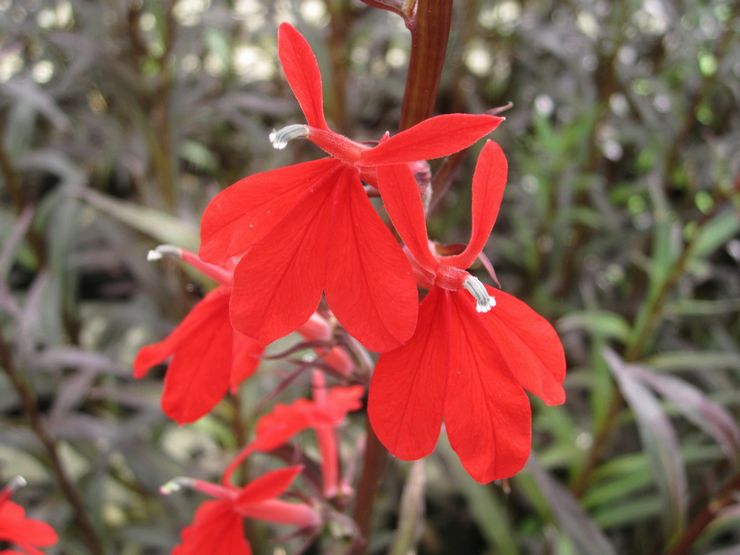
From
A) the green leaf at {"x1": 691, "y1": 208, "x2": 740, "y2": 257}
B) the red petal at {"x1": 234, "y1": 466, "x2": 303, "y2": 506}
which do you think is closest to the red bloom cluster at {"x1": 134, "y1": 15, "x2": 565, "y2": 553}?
the red petal at {"x1": 234, "y1": 466, "x2": 303, "y2": 506}

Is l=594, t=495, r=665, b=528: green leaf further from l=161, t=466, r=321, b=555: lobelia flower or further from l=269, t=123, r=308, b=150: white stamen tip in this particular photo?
l=269, t=123, r=308, b=150: white stamen tip

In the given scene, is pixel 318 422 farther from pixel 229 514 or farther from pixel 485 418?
pixel 485 418

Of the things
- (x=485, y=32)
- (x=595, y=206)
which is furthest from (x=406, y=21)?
(x=485, y=32)

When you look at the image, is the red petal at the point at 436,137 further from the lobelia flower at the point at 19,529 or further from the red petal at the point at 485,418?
the lobelia flower at the point at 19,529

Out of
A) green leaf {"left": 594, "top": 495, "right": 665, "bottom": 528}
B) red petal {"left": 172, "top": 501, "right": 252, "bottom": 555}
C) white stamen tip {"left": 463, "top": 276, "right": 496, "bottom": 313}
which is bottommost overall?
green leaf {"left": 594, "top": 495, "right": 665, "bottom": 528}

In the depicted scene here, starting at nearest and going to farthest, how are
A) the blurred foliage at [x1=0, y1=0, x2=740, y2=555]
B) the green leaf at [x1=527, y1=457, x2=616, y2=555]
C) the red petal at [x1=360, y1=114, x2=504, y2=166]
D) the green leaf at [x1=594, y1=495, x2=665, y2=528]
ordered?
the red petal at [x1=360, y1=114, x2=504, y2=166], the green leaf at [x1=527, y1=457, x2=616, y2=555], the blurred foliage at [x1=0, y1=0, x2=740, y2=555], the green leaf at [x1=594, y1=495, x2=665, y2=528]

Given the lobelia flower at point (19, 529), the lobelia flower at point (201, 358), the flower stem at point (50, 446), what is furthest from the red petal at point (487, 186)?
the flower stem at point (50, 446)
